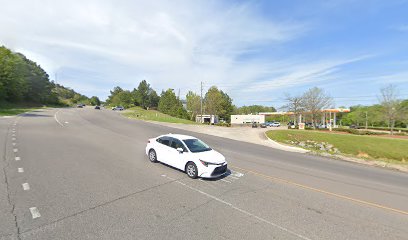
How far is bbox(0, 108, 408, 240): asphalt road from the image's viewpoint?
5133 mm

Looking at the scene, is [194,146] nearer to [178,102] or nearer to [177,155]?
[177,155]

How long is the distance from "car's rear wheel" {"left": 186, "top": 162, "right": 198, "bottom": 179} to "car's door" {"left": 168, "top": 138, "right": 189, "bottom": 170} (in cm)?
31

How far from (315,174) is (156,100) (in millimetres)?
102662

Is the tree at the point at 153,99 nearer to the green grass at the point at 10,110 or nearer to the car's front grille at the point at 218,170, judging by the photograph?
the green grass at the point at 10,110

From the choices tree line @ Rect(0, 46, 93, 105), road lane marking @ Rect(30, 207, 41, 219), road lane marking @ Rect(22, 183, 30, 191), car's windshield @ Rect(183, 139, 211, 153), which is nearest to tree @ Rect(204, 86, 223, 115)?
tree line @ Rect(0, 46, 93, 105)

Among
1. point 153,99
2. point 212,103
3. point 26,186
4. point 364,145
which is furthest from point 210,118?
point 26,186

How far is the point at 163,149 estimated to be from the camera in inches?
417

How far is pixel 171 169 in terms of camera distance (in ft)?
33.3

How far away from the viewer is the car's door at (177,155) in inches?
379

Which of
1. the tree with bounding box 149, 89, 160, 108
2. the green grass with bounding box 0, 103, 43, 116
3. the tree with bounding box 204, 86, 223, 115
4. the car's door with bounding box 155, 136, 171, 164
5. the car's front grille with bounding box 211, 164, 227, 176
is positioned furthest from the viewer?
the tree with bounding box 149, 89, 160, 108

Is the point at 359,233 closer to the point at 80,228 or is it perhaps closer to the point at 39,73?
the point at 80,228

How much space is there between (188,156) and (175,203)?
2.99m

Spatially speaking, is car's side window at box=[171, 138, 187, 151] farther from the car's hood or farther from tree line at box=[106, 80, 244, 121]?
tree line at box=[106, 80, 244, 121]

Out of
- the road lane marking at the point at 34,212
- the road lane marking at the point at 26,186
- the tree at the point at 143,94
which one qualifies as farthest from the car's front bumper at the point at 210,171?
the tree at the point at 143,94
